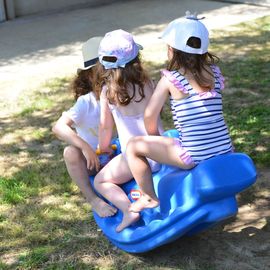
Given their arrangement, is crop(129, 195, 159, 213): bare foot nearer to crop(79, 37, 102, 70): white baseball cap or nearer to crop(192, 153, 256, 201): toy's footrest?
crop(192, 153, 256, 201): toy's footrest

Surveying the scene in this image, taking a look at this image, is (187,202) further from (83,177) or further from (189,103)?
(83,177)

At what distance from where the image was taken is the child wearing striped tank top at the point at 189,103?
9.05 ft

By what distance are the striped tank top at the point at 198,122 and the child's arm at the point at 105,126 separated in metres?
0.44

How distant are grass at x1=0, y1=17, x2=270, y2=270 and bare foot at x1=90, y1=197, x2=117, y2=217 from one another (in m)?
0.16

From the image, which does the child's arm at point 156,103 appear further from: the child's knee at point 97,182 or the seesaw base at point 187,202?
the child's knee at point 97,182

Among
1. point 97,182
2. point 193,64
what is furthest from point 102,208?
point 193,64

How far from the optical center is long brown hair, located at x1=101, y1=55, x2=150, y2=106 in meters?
2.95

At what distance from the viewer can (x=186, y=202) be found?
2768 mm

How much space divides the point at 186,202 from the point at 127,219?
1.32 feet

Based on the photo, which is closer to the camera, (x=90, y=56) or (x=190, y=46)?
(x=190, y=46)

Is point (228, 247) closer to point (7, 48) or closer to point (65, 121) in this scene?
point (65, 121)

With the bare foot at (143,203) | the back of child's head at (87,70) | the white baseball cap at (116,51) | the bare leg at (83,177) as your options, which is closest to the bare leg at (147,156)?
the bare foot at (143,203)

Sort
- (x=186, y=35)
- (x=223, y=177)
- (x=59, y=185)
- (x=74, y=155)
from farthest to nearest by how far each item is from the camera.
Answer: (x=59, y=185) → (x=74, y=155) → (x=186, y=35) → (x=223, y=177)

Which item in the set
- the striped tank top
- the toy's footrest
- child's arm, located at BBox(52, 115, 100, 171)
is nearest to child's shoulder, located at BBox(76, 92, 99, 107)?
child's arm, located at BBox(52, 115, 100, 171)
